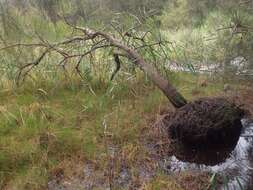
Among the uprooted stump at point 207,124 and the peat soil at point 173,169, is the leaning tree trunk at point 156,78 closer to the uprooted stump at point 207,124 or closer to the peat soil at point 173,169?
the uprooted stump at point 207,124

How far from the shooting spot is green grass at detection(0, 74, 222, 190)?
342cm

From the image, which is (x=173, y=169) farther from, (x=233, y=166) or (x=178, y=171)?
(x=233, y=166)

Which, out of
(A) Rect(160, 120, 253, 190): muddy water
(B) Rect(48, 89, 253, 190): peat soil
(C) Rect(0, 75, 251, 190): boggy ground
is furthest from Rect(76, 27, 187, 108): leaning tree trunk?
(A) Rect(160, 120, 253, 190): muddy water

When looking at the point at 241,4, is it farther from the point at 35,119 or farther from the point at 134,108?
the point at 35,119

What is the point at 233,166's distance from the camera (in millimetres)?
3355

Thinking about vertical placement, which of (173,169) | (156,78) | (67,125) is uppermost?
(156,78)

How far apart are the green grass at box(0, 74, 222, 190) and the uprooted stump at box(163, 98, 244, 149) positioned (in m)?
0.45

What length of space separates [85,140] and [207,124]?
49.2 inches

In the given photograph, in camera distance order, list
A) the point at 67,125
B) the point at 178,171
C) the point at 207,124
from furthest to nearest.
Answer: the point at 67,125 < the point at 207,124 < the point at 178,171

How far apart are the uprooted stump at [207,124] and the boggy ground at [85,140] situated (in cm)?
20

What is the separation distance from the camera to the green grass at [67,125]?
135 inches

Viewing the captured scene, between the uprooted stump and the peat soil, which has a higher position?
the uprooted stump

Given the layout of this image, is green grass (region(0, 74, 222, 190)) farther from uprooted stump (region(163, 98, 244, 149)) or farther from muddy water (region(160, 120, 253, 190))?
uprooted stump (region(163, 98, 244, 149))

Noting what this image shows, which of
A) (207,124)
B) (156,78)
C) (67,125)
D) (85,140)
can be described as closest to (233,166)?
(207,124)
